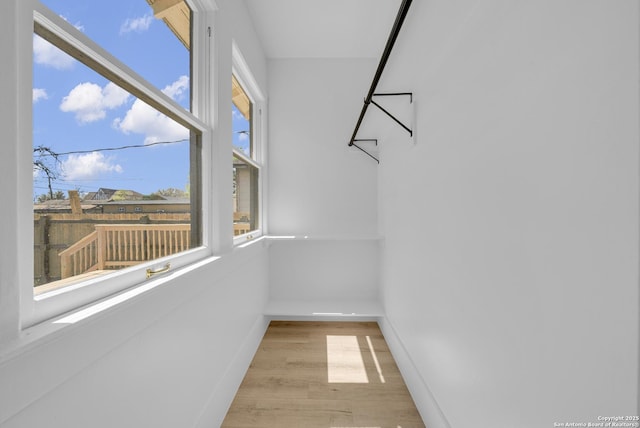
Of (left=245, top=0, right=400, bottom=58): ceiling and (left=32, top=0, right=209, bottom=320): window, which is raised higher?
(left=245, top=0, right=400, bottom=58): ceiling

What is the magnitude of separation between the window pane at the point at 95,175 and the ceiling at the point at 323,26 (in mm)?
1255

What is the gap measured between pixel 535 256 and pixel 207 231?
3.91ft

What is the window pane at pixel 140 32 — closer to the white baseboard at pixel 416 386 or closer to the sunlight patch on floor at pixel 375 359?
the white baseboard at pixel 416 386

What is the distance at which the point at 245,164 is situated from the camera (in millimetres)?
2088

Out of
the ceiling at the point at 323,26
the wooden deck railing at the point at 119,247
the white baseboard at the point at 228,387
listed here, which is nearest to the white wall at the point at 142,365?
the white baseboard at the point at 228,387

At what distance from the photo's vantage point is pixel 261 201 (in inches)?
98.2

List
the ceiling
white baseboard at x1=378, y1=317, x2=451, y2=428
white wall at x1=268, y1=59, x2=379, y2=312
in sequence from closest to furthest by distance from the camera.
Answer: white baseboard at x1=378, y1=317, x2=451, y2=428
the ceiling
white wall at x1=268, y1=59, x2=379, y2=312

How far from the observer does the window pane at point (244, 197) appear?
1838 mm

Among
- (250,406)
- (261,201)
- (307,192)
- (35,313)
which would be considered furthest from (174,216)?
(307,192)

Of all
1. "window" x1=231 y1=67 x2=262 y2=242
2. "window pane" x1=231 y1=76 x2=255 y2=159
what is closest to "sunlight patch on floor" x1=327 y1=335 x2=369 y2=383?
"window" x1=231 y1=67 x2=262 y2=242

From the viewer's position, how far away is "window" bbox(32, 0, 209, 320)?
1.97 ft

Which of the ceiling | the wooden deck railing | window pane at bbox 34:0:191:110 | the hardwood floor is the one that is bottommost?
the hardwood floor

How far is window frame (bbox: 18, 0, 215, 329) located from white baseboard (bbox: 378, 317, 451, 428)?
1171 millimetres

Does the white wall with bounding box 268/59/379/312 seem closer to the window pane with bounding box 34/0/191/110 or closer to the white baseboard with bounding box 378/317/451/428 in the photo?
the white baseboard with bounding box 378/317/451/428
